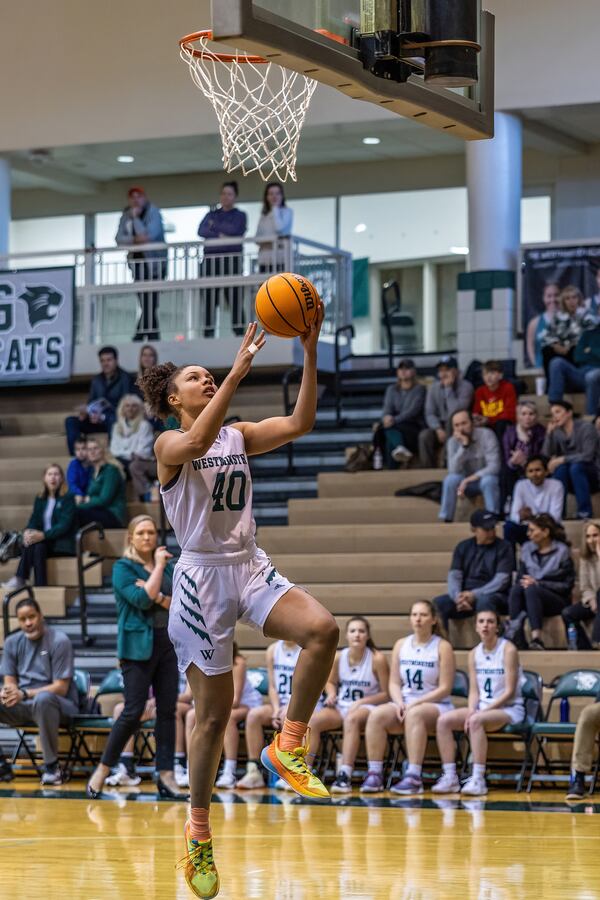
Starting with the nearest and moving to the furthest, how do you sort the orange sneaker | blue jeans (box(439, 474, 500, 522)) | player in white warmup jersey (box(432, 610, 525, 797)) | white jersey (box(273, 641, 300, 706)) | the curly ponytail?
the orange sneaker → the curly ponytail → player in white warmup jersey (box(432, 610, 525, 797)) → white jersey (box(273, 641, 300, 706)) → blue jeans (box(439, 474, 500, 522))

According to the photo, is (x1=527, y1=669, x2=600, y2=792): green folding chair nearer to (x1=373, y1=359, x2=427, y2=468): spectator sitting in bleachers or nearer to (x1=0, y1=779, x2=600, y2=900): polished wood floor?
(x1=0, y1=779, x2=600, y2=900): polished wood floor

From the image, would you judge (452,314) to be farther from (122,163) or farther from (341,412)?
(122,163)

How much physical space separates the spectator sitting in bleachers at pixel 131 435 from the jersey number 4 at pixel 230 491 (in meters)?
8.99

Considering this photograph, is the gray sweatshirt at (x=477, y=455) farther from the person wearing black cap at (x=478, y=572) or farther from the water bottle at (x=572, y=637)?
the water bottle at (x=572, y=637)

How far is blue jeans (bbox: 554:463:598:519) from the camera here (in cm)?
1264

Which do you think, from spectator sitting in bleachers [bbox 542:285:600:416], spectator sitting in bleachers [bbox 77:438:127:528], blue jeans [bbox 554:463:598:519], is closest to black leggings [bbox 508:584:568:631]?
blue jeans [bbox 554:463:598:519]

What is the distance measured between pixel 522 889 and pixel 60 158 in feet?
46.8

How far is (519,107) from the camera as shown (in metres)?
16.0

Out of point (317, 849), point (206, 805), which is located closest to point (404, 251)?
point (317, 849)

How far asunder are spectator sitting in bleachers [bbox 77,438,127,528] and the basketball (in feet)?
28.1

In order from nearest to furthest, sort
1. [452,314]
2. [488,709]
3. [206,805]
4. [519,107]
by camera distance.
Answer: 1. [206,805]
2. [488,709]
3. [519,107]
4. [452,314]

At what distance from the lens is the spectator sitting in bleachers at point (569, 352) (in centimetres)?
1374

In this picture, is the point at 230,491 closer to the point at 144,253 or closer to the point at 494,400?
the point at 494,400

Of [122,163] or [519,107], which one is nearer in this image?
[519,107]
